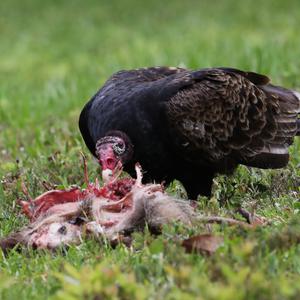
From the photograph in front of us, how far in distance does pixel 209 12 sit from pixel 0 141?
381 inches

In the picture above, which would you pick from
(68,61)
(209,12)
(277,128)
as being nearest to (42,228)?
(277,128)

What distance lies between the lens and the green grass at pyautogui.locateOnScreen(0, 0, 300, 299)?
10.7 ft

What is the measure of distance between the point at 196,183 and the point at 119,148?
0.67 m

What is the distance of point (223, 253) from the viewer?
138 inches

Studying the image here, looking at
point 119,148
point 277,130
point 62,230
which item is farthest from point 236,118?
point 62,230

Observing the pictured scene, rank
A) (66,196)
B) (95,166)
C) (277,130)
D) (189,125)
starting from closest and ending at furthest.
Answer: (66,196) → (189,125) → (277,130) → (95,166)

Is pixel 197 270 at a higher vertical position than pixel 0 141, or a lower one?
higher

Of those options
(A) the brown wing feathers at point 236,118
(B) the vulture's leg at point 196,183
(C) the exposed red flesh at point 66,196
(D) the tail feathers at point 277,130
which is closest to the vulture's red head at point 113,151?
(C) the exposed red flesh at point 66,196

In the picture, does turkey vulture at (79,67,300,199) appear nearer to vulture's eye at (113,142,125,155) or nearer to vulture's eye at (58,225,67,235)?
vulture's eye at (113,142,125,155)

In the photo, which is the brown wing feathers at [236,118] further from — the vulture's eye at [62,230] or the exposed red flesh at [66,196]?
the vulture's eye at [62,230]

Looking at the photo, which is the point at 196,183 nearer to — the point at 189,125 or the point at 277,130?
the point at 189,125

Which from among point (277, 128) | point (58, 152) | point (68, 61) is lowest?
point (68, 61)

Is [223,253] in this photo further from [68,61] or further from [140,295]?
[68,61]

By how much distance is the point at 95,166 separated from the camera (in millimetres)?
6301
